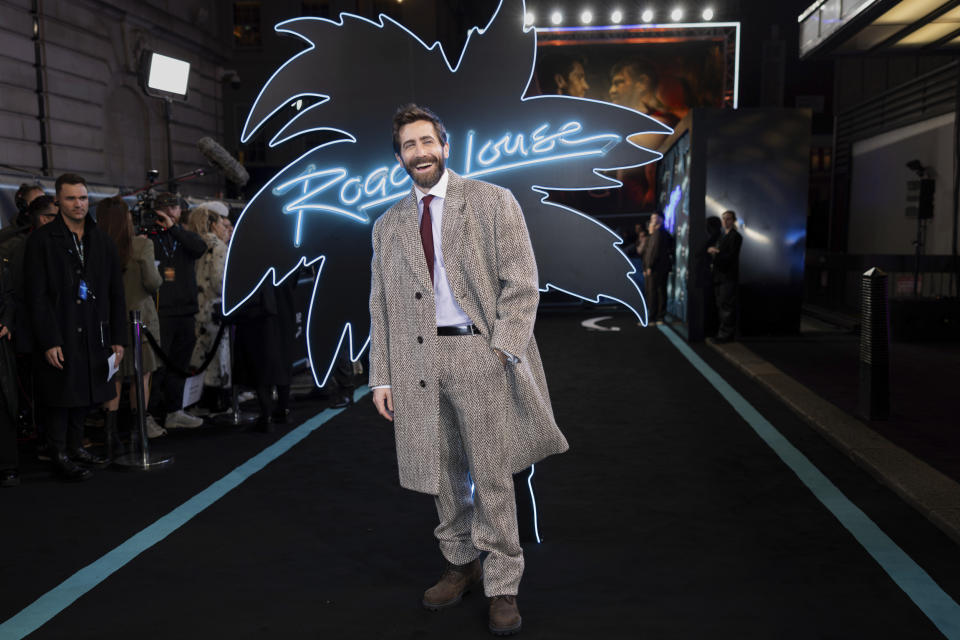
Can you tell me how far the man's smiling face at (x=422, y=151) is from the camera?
3617 mm

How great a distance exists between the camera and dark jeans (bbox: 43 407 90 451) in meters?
5.83

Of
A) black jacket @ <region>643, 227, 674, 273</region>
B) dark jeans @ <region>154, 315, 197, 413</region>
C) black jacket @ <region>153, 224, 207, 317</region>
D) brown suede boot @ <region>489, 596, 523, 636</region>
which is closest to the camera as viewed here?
brown suede boot @ <region>489, 596, 523, 636</region>

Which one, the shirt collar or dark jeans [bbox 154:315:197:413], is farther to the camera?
dark jeans [bbox 154:315:197:413]

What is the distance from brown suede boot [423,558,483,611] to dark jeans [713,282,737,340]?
947cm

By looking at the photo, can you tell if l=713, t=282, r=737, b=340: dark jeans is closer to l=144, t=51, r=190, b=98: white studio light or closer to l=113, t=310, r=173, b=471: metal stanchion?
l=144, t=51, r=190, b=98: white studio light

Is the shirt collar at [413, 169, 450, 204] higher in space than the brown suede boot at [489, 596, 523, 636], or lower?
higher

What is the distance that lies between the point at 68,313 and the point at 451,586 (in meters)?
3.53

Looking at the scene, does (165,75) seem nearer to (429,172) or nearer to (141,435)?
(141,435)

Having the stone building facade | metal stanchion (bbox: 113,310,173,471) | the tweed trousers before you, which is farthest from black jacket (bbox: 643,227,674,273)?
the tweed trousers

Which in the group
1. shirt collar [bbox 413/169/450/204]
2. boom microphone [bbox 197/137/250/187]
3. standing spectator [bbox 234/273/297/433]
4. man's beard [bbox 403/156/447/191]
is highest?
boom microphone [bbox 197/137/250/187]

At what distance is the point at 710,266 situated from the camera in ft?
42.8

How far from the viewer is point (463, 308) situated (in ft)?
11.6

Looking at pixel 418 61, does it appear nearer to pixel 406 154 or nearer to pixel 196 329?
pixel 406 154

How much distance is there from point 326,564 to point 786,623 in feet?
6.89
